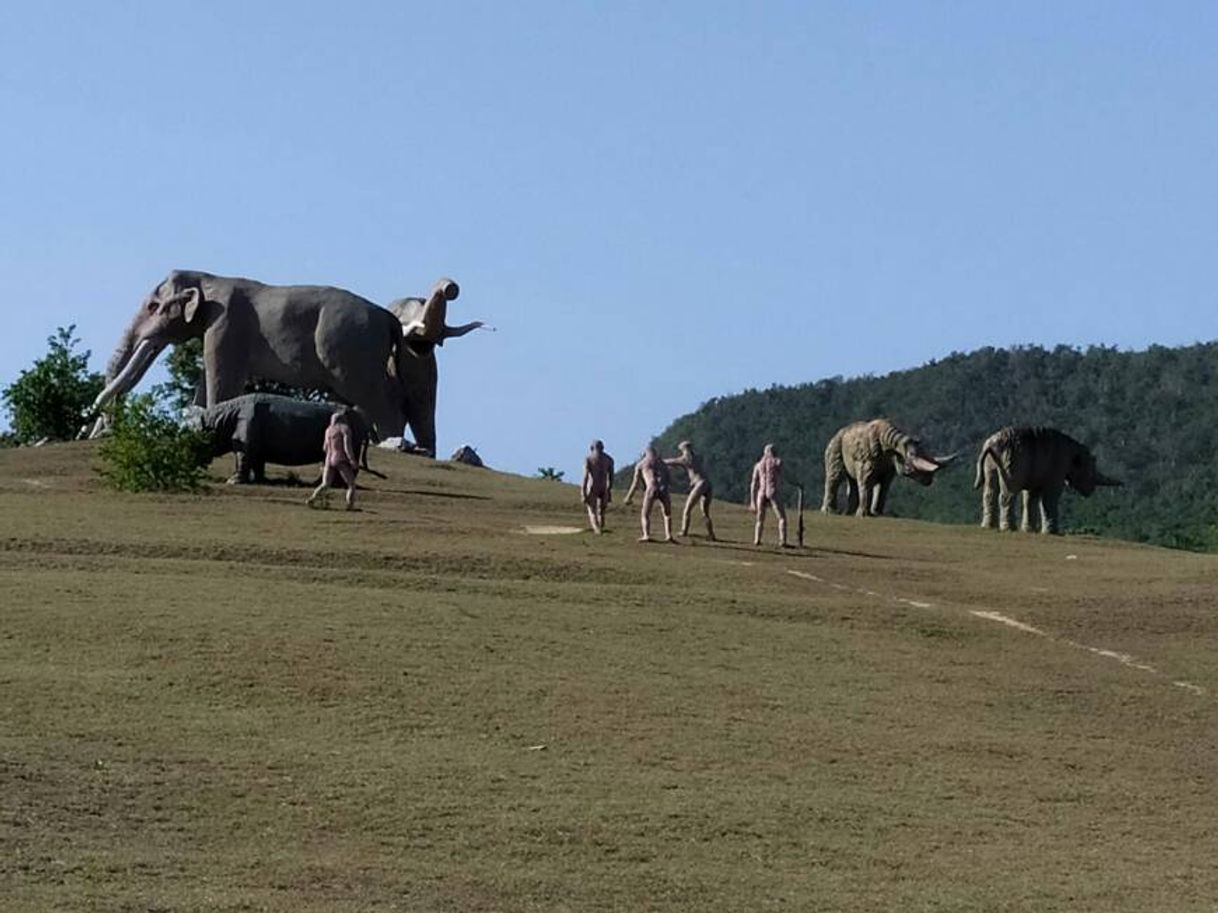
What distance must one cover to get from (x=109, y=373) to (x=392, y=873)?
138 feet

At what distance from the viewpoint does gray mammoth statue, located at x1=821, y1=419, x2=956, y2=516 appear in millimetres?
53406

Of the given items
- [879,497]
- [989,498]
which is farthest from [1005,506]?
[879,497]

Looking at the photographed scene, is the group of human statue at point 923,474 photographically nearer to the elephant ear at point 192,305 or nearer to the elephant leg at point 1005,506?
the elephant leg at point 1005,506

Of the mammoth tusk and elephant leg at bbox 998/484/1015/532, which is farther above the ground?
the mammoth tusk

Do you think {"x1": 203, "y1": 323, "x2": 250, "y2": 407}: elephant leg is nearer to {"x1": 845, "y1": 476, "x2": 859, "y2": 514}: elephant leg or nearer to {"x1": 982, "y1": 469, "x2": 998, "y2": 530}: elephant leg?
{"x1": 845, "y1": 476, "x2": 859, "y2": 514}: elephant leg

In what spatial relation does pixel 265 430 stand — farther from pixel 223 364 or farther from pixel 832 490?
pixel 832 490

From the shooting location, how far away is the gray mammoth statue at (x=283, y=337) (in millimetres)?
55594

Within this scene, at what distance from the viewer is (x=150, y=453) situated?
146 ft

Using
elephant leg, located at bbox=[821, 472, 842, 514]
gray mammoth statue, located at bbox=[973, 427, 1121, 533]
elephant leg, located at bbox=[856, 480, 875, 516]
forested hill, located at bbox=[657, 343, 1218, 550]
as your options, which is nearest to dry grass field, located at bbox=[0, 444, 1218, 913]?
gray mammoth statue, located at bbox=[973, 427, 1121, 533]

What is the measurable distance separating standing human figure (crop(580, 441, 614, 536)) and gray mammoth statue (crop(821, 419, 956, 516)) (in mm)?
13259

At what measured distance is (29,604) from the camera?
28.5 m

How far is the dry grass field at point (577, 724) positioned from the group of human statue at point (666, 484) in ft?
3.15

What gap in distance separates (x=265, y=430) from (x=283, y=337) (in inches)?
376

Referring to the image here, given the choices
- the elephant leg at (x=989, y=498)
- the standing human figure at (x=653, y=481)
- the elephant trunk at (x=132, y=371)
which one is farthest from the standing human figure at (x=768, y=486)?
the elephant trunk at (x=132, y=371)
